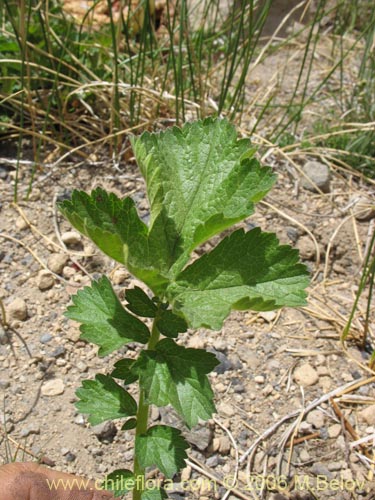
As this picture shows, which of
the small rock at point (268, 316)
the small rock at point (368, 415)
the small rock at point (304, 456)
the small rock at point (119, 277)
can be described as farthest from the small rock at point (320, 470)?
the small rock at point (119, 277)

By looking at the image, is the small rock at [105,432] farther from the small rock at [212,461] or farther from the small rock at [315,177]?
the small rock at [315,177]

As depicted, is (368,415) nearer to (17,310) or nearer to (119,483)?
(119,483)

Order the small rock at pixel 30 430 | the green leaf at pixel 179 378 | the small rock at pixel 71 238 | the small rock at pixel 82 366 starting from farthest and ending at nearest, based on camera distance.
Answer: the small rock at pixel 71 238 < the small rock at pixel 82 366 < the small rock at pixel 30 430 < the green leaf at pixel 179 378

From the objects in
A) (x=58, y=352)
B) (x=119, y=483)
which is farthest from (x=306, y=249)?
(x=119, y=483)

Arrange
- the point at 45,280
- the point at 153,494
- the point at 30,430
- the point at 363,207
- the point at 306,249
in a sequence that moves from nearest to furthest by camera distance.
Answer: the point at 153,494
the point at 30,430
the point at 45,280
the point at 306,249
the point at 363,207

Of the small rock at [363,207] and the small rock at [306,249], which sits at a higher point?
the small rock at [363,207]
